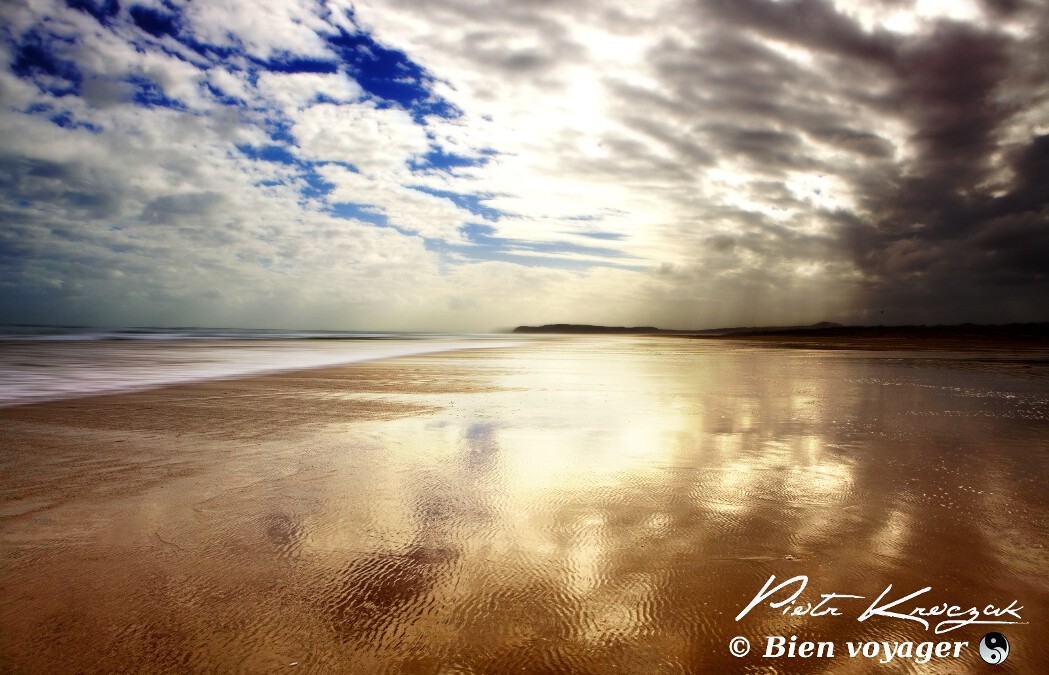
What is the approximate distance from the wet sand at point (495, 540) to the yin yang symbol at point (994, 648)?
5cm

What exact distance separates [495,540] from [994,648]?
9.52ft

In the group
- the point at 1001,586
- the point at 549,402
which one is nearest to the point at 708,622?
the point at 1001,586

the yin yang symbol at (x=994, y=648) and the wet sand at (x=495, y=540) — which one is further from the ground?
the wet sand at (x=495, y=540)

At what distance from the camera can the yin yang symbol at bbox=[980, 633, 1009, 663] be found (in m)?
2.59

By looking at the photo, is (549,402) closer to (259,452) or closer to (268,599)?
(259,452)

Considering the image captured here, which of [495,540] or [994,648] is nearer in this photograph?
[994,648]

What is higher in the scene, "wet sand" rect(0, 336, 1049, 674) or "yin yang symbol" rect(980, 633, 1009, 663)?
"wet sand" rect(0, 336, 1049, 674)

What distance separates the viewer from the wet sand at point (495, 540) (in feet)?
8.54

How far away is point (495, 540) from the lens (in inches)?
150

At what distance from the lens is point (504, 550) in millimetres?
3652

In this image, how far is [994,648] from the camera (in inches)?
105

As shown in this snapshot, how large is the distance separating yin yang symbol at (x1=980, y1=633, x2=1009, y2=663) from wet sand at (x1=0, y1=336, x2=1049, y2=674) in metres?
0.05

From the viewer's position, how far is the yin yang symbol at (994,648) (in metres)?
2.59

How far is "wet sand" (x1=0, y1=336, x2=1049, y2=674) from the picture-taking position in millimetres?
2604
